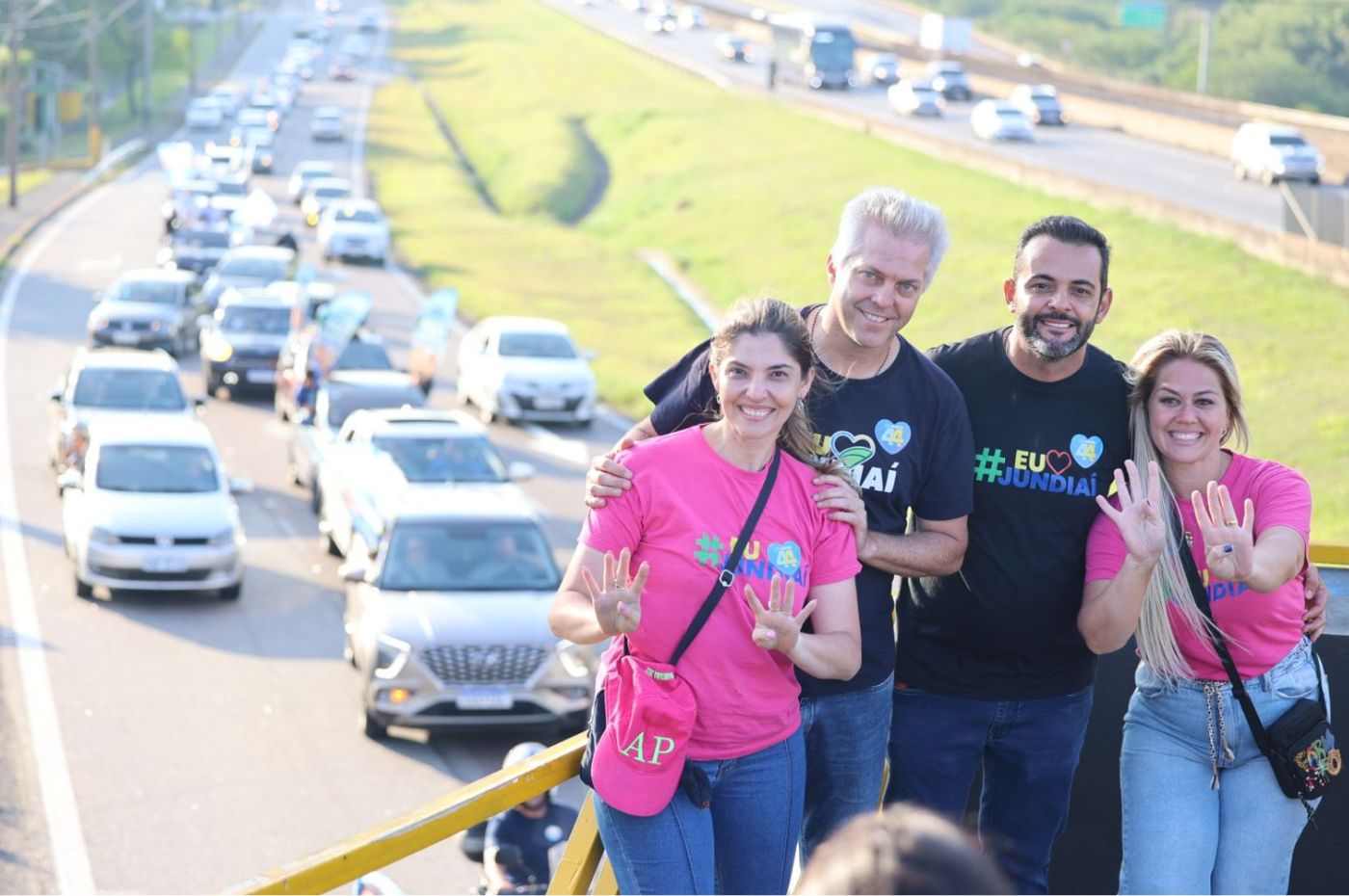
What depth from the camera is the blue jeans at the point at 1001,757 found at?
5738mm

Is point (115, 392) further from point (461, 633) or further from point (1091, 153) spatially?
point (1091, 153)

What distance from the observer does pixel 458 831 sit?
5.17m

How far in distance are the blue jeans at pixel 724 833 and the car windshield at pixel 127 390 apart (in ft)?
68.3

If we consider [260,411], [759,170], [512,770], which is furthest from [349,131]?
[512,770]

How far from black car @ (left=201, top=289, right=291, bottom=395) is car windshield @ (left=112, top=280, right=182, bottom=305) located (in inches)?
167

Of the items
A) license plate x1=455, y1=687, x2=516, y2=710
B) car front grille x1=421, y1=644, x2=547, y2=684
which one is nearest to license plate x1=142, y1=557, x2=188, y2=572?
car front grille x1=421, y1=644, x2=547, y2=684

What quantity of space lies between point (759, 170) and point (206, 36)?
78.0m

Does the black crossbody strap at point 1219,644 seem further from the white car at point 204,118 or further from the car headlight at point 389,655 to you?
the white car at point 204,118

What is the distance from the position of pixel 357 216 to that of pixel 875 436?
166ft

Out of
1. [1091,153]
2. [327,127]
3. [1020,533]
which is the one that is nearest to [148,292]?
[1020,533]

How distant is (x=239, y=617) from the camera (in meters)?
19.4

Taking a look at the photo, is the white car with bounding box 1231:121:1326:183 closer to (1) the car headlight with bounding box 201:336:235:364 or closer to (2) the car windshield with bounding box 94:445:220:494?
(1) the car headlight with bounding box 201:336:235:364

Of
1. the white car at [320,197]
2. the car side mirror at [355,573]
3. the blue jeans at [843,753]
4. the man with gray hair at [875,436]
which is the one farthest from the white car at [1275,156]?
the blue jeans at [843,753]

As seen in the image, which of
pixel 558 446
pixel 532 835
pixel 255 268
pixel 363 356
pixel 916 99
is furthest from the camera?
pixel 916 99
